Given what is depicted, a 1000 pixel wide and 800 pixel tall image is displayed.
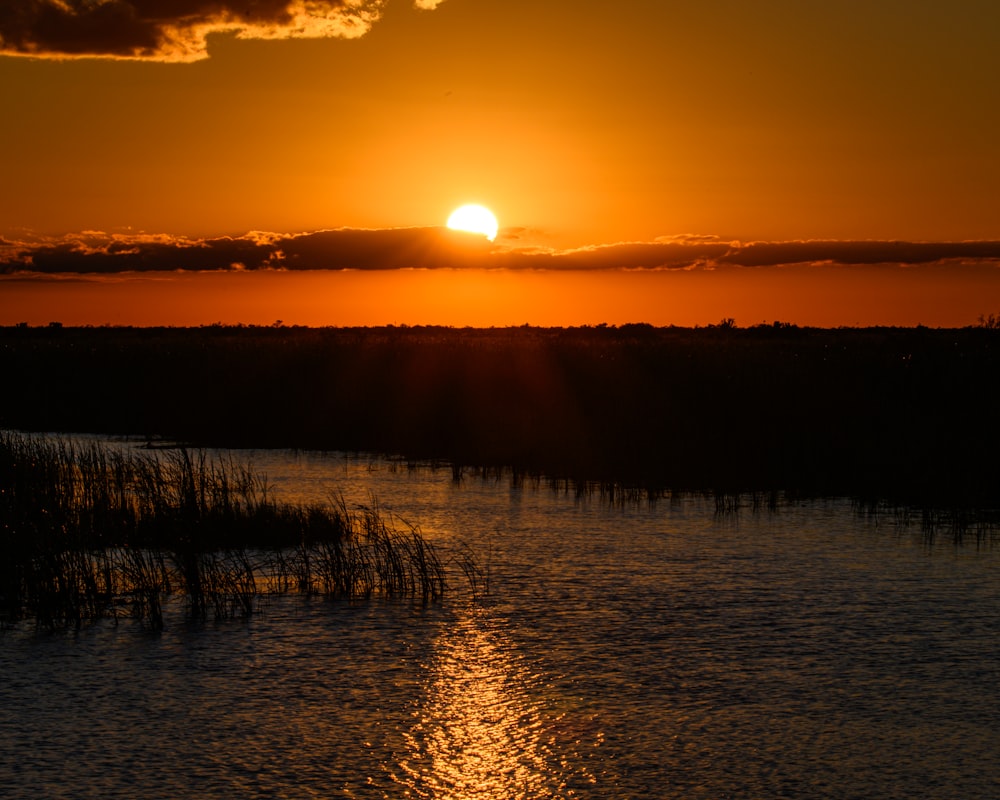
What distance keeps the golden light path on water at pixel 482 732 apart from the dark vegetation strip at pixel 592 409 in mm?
8295

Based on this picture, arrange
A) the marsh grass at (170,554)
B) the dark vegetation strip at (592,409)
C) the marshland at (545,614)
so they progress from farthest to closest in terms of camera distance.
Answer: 1. the dark vegetation strip at (592,409)
2. the marsh grass at (170,554)
3. the marshland at (545,614)

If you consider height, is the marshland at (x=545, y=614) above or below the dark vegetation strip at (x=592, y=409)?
below

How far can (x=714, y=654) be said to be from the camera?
7.76m

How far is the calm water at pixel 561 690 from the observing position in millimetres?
5688

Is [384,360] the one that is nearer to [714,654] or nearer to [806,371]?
[806,371]

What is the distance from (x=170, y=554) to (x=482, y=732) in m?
4.70

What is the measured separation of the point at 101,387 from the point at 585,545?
19911 mm

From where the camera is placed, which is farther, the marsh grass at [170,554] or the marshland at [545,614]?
the marsh grass at [170,554]

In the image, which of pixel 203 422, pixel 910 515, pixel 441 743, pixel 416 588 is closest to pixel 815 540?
pixel 910 515

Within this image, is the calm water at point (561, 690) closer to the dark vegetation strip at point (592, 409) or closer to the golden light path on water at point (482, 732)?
the golden light path on water at point (482, 732)

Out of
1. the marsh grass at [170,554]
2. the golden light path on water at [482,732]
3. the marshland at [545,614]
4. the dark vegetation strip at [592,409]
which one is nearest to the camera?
the golden light path on water at [482,732]

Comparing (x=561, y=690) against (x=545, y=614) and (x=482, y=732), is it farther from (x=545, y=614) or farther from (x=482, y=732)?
(x=545, y=614)

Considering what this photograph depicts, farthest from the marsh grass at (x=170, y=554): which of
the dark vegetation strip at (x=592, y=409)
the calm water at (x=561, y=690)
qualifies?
the dark vegetation strip at (x=592, y=409)

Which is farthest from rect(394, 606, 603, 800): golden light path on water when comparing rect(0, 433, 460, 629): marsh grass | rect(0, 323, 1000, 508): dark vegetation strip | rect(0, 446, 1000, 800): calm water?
rect(0, 323, 1000, 508): dark vegetation strip
